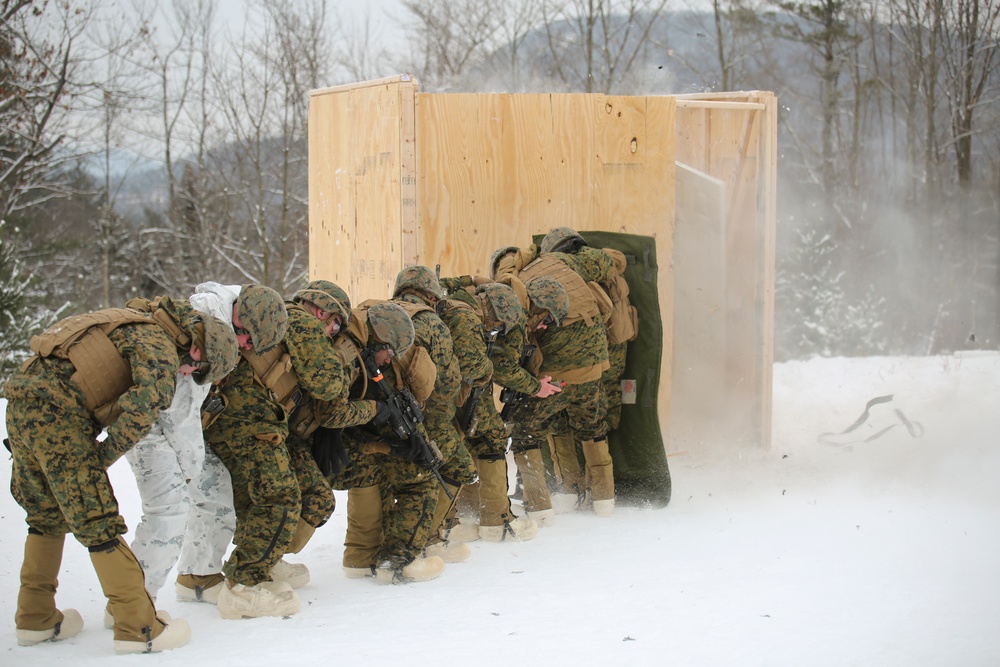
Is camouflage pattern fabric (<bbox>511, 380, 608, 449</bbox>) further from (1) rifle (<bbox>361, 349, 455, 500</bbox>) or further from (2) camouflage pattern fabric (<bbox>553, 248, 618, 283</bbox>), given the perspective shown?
(1) rifle (<bbox>361, 349, 455, 500</bbox>)

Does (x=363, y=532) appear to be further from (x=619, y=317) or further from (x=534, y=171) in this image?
(x=534, y=171)

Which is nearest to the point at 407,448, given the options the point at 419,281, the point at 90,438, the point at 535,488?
the point at 419,281

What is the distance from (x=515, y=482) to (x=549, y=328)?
170 centimetres

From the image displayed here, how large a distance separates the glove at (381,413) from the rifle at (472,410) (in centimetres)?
97

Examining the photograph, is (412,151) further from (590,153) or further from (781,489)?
(781,489)

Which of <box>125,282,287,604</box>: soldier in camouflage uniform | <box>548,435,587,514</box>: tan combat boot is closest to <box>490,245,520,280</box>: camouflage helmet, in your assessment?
<box>548,435,587,514</box>: tan combat boot

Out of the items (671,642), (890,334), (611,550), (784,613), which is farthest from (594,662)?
(890,334)

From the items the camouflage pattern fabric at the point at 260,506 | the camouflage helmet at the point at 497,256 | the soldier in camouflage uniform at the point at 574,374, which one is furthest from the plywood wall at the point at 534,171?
the camouflage pattern fabric at the point at 260,506

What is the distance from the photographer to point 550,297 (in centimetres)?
648

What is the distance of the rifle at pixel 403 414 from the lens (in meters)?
5.25

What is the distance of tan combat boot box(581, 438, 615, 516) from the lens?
6.96m

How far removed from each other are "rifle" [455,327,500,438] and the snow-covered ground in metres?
0.78

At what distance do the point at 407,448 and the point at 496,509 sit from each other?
3.96 ft

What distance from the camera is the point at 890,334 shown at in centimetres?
2300
